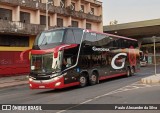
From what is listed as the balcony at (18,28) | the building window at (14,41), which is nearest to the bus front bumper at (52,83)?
the balcony at (18,28)

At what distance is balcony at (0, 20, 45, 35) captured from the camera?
3177 cm

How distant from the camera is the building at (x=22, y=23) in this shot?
3278 centimetres

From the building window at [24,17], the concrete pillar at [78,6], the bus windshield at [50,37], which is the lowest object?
the bus windshield at [50,37]

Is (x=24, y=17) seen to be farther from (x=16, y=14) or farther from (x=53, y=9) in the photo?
(x=53, y=9)

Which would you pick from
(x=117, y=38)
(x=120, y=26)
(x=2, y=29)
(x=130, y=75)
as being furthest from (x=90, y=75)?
(x=120, y=26)

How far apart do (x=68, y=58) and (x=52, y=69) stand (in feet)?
4.38

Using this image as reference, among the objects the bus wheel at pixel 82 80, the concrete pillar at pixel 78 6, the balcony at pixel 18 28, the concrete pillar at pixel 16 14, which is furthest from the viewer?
the concrete pillar at pixel 78 6

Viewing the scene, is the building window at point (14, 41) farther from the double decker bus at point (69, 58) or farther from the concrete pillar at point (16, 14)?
the double decker bus at point (69, 58)

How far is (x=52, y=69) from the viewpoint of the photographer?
17.0m

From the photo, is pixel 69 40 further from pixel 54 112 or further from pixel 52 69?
pixel 54 112

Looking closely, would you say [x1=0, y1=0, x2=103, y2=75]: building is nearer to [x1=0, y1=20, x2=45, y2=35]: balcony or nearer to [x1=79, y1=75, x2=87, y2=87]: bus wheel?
[x1=0, y1=20, x2=45, y2=35]: balcony

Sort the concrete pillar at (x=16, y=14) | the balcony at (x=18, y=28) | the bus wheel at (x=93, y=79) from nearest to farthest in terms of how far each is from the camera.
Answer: the bus wheel at (x=93, y=79) → the balcony at (x=18, y=28) → the concrete pillar at (x=16, y=14)

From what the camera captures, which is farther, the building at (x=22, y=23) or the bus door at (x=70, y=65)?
the building at (x=22, y=23)

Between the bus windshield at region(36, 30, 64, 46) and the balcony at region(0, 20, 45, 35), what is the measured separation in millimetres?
14310
